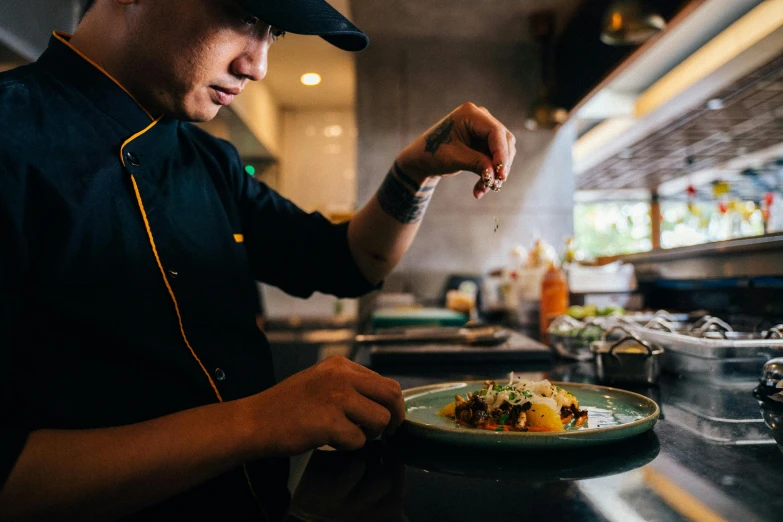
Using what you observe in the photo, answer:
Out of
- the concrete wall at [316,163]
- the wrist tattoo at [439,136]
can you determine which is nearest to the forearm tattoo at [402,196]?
the wrist tattoo at [439,136]

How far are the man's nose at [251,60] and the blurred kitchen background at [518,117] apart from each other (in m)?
1.00

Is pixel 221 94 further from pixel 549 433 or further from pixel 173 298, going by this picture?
pixel 549 433

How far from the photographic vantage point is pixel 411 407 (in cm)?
87

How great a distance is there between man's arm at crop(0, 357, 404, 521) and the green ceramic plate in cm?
6

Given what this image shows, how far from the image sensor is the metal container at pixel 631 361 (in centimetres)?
110

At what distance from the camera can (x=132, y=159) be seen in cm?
92

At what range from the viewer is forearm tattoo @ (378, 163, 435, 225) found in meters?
1.26

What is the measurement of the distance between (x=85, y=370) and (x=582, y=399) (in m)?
0.71

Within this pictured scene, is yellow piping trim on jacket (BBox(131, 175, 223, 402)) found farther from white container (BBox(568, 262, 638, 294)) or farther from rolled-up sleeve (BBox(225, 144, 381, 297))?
white container (BBox(568, 262, 638, 294))

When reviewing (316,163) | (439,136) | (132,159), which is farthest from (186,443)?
(316,163)

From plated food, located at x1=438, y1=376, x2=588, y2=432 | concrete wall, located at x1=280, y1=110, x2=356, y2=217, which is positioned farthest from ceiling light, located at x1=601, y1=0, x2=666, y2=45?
concrete wall, located at x1=280, y1=110, x2=356, y2=217

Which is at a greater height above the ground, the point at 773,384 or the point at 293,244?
the point at 293,244

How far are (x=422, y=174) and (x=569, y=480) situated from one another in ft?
2.51

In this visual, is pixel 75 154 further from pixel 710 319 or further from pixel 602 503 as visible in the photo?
pixel 710 319
